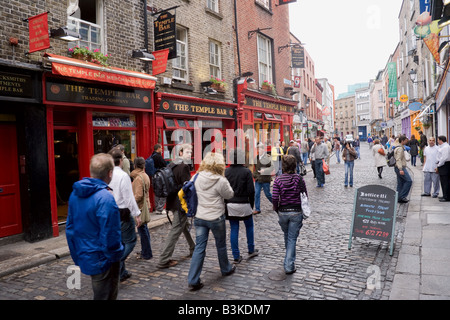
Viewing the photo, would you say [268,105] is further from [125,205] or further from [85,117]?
[125,205]

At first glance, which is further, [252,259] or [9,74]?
[9,74]

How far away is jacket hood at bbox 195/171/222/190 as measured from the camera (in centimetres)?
457

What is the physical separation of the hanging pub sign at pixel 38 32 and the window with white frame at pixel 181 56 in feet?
17.4

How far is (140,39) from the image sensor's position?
33.4 ft

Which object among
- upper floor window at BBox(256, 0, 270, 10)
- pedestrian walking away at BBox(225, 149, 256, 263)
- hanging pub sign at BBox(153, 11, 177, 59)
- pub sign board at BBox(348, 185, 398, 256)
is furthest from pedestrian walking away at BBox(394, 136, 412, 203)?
upper floor window at BBox(256, 0, 270, 10)

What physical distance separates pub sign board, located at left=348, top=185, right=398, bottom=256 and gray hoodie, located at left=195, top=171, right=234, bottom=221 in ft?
8.94

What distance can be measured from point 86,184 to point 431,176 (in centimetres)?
1066

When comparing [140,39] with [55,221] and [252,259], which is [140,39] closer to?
[55,221]

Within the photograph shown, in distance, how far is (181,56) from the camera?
477 inches

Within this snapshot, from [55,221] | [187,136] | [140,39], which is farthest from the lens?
[187,136]

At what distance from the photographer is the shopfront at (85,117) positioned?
25.4 ft

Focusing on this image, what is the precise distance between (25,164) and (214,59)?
876 cm

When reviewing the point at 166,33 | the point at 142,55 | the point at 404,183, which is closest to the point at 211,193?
the point at 142,55
